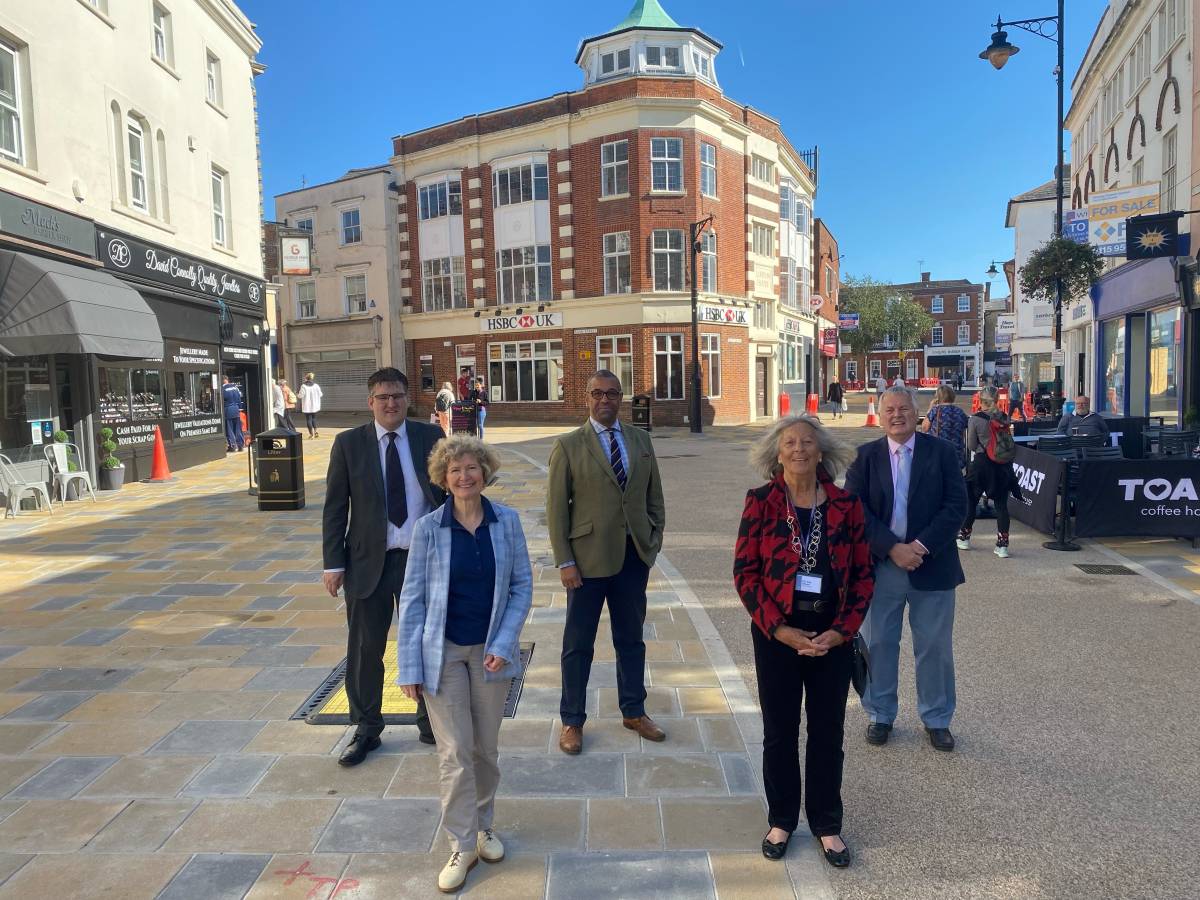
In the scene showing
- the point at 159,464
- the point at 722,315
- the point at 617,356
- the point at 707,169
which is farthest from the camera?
the point at 722,315

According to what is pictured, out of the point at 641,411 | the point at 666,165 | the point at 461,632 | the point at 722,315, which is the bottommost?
the point at 461,632

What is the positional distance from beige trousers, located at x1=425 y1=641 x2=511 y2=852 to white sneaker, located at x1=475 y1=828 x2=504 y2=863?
112 mm

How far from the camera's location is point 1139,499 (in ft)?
30.0

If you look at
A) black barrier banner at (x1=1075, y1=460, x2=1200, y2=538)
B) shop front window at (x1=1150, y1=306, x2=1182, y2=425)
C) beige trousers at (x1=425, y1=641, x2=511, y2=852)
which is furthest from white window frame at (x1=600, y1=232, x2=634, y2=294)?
beige trousers at (x1=425, y1=641, x2=511, y2=852)

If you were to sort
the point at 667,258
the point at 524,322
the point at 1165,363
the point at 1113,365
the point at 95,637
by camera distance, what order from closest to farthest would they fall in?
the point at 95,637
the point at 1165,363
the point at 1113,365
the point at 667,258
the point at 524,322

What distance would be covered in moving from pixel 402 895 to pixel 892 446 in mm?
3055

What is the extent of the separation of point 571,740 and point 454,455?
1831 millimetres

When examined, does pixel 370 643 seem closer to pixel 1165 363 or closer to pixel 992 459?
pixel 992 459

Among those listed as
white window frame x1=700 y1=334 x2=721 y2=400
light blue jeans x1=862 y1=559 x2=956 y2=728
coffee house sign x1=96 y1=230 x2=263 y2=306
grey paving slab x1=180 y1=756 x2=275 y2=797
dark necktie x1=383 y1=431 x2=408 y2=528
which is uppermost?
coffee house sign x1=96 y1=230 x2=263 y2=306

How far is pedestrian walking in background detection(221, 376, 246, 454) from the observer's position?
19.6 metres

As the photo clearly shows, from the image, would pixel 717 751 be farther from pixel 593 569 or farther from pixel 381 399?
pixel 381 399

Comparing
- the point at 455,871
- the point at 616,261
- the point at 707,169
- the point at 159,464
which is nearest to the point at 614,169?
the point at 616,261

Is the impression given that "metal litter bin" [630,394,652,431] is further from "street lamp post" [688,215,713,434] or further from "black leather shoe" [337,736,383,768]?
"black leather shoe" [337,736,383,768]

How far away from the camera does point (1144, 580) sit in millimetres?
7625
